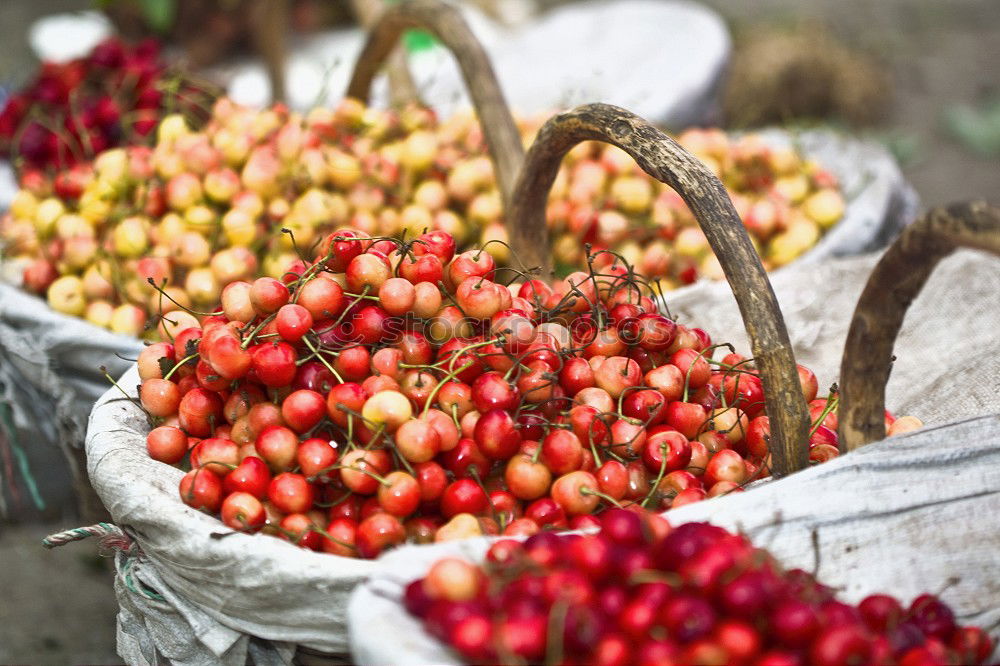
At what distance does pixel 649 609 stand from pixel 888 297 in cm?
55

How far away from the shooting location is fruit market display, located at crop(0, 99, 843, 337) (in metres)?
2.21

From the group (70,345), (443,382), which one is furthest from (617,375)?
(70,345)

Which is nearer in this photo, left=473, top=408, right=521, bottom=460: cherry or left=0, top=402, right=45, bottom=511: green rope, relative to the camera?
left=473, top=408, right=521, bottom=460: cherry

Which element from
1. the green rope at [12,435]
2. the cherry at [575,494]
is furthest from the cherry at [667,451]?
the green rope at [12,435]

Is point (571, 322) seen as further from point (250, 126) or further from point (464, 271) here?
point (250, 126)

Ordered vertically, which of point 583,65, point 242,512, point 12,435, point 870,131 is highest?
point 870,131

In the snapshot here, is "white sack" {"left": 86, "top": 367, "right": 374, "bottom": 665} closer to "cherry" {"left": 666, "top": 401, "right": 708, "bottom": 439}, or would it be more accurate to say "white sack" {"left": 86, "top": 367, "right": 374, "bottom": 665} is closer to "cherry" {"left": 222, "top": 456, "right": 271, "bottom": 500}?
"cherry" {"left": 222, "top": 456, "right": 271, "bottom": 500}

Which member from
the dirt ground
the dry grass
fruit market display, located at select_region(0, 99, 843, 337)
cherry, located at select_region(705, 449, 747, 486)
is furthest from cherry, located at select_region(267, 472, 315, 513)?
the dry grass

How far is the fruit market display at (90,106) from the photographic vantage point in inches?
107

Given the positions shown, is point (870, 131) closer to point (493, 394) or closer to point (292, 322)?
point (493, 394)

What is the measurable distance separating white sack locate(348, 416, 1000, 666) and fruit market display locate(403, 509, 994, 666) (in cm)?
10

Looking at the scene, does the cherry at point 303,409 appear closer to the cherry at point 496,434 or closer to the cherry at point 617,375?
the cherry at point 496,434

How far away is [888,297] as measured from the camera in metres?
1.21

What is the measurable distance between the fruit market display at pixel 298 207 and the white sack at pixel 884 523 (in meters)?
1.03
